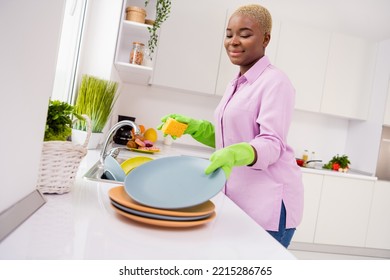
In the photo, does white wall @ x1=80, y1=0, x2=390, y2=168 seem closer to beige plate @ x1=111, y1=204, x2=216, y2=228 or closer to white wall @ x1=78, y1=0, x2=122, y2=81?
white wall @ x1=78, y1=0, x2=122, y2=81

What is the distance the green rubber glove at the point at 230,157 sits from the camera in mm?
813

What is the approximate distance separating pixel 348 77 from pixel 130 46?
2.03 m

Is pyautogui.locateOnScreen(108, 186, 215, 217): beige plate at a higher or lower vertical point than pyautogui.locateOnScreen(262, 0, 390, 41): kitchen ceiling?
lower

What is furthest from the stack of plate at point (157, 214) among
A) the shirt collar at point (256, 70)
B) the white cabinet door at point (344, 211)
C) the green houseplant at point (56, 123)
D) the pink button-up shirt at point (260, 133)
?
the white cabinet door at point (344, 211)

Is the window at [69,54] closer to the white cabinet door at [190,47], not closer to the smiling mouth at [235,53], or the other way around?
the smiling mouth at [235,53]

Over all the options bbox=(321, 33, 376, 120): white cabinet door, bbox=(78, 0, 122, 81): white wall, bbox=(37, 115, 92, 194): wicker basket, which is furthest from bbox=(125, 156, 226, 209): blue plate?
bbox=(321, 33, 376, 120): white cabinet door

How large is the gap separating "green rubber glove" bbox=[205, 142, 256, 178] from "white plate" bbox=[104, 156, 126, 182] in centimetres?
39

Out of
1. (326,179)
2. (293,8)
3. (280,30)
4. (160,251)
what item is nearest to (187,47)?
(280,30)

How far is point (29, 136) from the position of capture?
0.65 metres

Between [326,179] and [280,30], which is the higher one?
[280,30]

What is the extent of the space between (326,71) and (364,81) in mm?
417

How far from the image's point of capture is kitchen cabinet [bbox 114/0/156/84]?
2251 millimetres

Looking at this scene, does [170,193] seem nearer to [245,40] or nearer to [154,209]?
[154,209]
